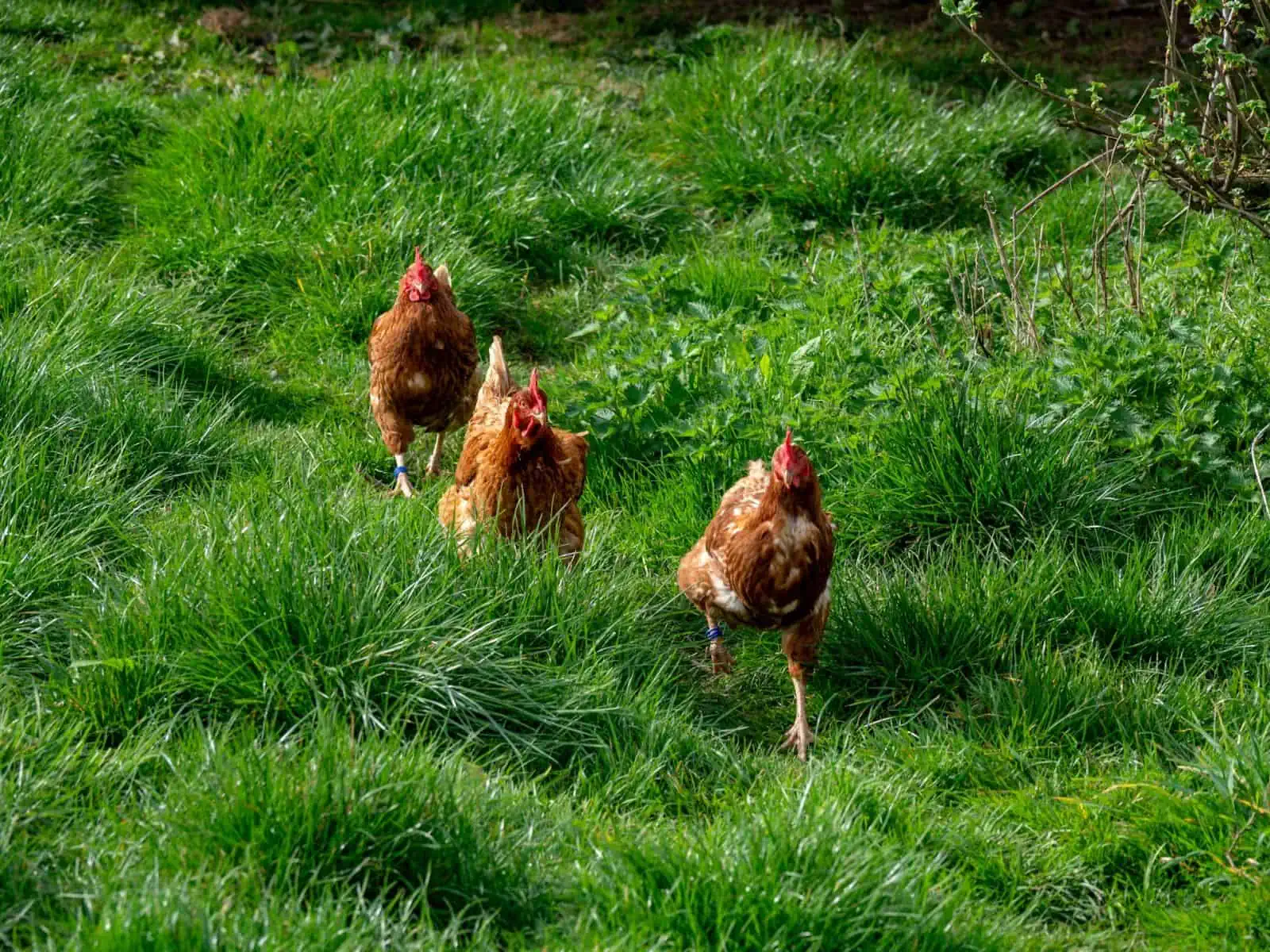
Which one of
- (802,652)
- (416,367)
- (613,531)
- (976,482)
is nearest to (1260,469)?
(976,482)

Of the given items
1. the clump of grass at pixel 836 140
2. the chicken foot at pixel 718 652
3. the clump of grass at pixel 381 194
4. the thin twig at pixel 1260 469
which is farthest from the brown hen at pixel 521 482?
the clump of grass at pixel 836 140

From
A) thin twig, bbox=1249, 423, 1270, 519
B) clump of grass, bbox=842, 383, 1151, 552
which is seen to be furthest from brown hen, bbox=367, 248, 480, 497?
thin twig, bbox=1249, 423, 1270, 519

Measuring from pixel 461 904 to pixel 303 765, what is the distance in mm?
479

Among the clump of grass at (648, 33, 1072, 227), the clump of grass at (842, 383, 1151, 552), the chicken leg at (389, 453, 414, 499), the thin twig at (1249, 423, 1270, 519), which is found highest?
the clump of grass at (648, 33, 1072, 227)

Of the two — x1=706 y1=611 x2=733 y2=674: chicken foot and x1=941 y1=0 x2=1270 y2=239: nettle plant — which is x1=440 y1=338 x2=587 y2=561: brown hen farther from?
x1=941 y1=0 x2=1270 y2=239: nettle plant

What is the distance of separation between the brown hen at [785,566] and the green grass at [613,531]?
0.21 meters

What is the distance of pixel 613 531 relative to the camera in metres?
5.18

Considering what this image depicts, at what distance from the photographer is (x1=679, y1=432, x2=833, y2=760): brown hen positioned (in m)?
4.28

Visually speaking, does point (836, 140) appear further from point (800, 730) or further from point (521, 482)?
point (800, 730)

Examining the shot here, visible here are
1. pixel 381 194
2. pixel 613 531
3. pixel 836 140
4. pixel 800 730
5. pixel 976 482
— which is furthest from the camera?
pixel 836 140

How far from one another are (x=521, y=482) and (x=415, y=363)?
1.09 m

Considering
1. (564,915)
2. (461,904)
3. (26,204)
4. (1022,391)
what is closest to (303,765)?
(461,904)

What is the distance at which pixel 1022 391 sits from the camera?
5.29m

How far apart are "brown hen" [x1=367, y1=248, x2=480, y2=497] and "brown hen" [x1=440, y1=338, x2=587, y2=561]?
0.69 meters
